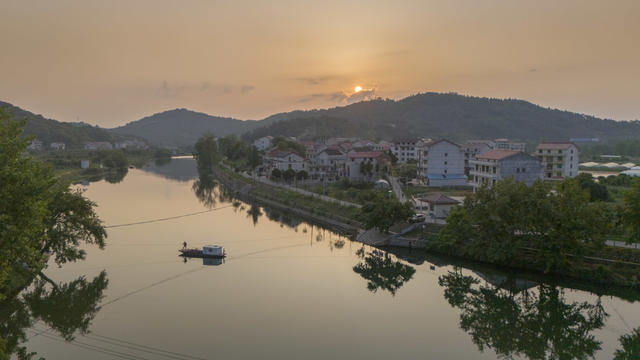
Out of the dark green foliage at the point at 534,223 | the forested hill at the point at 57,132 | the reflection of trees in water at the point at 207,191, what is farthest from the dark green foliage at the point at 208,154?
the dark green foliage at the point at 534,223

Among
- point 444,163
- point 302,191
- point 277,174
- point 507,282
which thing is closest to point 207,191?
point 277,174

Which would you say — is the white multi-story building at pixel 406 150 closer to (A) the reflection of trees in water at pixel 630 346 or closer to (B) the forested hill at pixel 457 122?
(A) the reflection of trees in water at pixel 630 346

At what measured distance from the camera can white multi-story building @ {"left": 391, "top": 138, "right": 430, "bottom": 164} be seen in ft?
132

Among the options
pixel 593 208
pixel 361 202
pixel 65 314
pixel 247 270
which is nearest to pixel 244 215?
pixel 361 202

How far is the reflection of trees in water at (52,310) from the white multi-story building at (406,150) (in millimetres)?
31278

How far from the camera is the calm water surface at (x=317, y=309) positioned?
31.9ft

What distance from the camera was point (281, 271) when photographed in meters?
15.0

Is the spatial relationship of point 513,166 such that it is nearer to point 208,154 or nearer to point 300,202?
point 300,202

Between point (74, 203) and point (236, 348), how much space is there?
777 centimetres

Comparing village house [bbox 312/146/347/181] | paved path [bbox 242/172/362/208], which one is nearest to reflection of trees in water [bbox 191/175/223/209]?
paved path [bbox 242/172/362/208]

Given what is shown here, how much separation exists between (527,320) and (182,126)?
165530 millimetres

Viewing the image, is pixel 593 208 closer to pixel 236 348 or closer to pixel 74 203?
pixel 236 348

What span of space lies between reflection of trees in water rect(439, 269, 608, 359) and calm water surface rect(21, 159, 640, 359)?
34 mm

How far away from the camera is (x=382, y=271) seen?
15.4 meters
